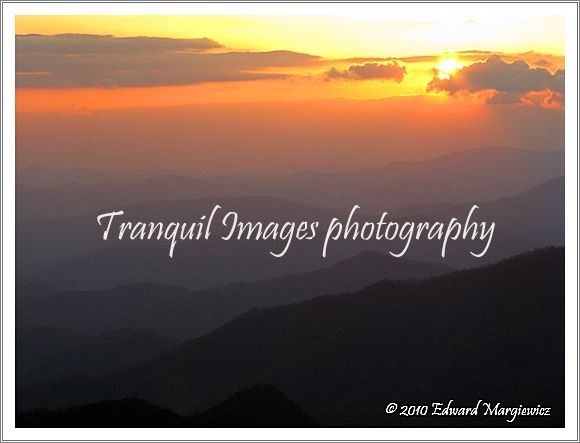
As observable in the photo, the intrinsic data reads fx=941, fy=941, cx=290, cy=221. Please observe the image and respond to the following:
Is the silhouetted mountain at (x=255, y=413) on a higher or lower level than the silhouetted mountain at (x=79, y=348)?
lower

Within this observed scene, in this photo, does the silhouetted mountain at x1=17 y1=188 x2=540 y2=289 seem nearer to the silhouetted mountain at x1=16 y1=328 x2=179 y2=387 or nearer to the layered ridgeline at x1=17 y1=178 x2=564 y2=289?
the layered ridgeline at x1=17 y1=178 x2=564 y2=289

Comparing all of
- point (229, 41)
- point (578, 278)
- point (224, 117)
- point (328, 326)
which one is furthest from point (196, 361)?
point (578, 278)

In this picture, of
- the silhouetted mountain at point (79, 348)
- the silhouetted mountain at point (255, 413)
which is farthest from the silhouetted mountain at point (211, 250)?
the silhouetted mountain at point (255, 413)

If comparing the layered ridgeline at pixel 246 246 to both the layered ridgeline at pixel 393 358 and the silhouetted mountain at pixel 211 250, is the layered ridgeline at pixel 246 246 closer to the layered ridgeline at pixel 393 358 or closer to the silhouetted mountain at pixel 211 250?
the silhouetted mountain at pixel 211 250

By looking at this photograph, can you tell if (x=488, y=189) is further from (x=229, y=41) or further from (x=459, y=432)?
(x=229, y=41)

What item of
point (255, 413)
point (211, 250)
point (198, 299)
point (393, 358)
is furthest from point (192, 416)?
point (393, 358)

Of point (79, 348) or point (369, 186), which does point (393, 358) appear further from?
point (79, 348)
